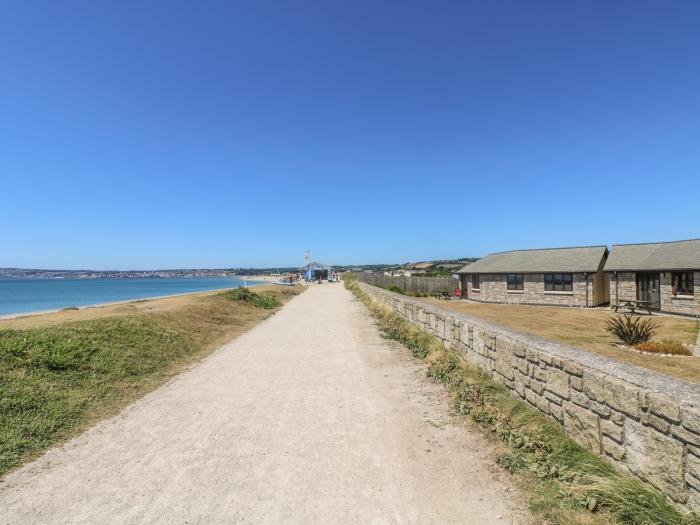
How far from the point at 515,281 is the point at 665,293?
29.1 feet

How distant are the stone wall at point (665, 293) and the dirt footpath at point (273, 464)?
20.4 m

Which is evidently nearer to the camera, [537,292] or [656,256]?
[656,256]

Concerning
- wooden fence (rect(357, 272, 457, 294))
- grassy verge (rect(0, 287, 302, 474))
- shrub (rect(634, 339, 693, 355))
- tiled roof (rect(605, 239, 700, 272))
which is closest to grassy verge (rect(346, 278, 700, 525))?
grassy verge (rect(0, 287, 302, 474))

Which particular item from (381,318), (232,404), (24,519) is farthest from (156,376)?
(381,318)

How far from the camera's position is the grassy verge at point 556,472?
2.95m

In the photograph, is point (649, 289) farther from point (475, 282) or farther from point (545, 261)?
point (475, 282)

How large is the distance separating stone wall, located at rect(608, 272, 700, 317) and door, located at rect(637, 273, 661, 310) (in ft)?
0.85

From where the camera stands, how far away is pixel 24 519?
3.22m

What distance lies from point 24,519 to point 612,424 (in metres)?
5.55

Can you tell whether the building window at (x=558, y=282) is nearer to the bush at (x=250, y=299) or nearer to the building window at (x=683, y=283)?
the building window at (x=683, y=283)

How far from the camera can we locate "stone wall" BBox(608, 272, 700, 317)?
18922 millimetres

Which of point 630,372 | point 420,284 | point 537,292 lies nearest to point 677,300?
point 537,292

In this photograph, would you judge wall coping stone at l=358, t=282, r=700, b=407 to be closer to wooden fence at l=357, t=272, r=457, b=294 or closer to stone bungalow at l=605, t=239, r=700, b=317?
stone bungalow at l=605, t=239, r=700, b=317

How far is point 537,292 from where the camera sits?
2630 cm
